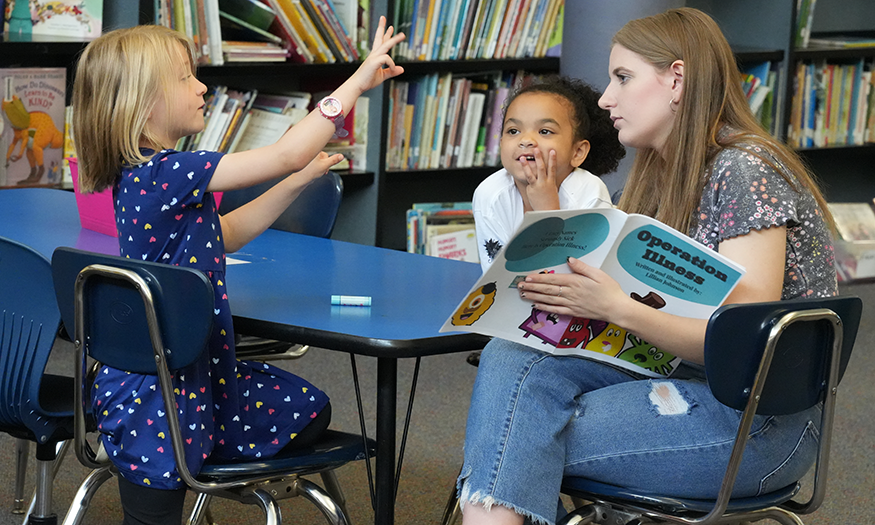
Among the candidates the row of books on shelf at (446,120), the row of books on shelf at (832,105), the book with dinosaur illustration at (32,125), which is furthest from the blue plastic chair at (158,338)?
the row of books on shelf at (832,105)

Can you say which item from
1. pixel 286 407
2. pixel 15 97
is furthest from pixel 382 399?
pixel 15 97

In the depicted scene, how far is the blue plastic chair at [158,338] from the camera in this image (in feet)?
4.30

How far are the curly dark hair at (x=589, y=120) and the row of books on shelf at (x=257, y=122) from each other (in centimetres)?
138

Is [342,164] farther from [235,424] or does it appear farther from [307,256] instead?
[235,424]

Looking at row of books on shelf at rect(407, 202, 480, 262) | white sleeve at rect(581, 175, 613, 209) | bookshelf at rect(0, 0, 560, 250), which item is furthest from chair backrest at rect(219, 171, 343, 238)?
row of books on shelf at rect(407, 202, 480, 262)

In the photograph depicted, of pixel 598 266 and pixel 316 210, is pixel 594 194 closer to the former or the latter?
pixel 598 266

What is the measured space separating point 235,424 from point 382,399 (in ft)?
0.77

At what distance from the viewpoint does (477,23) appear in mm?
3748

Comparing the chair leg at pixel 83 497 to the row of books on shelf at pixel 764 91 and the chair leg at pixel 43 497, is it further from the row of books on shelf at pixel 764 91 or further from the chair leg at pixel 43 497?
the row of books on shelf at pixel 764 91

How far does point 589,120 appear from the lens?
1962mm

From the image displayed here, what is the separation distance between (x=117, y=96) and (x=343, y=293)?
46 centimetres

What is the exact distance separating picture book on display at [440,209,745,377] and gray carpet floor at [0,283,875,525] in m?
0.96

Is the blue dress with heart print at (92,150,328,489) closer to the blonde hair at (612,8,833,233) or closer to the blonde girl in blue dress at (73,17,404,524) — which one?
the blonde girl in blue dress at (73,17,404,524)

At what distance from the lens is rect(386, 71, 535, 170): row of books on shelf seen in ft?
12.1
